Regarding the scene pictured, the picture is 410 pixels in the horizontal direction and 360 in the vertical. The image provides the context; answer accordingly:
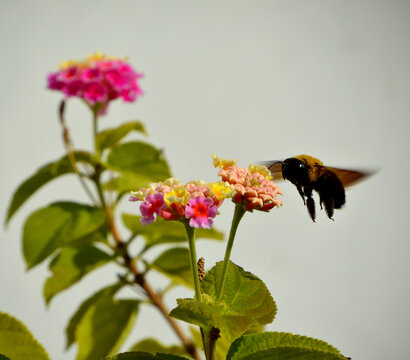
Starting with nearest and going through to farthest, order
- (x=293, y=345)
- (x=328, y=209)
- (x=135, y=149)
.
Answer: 1. (x=293, y=345)
2. (x=328, y=209)
3. (x=135, y=149)

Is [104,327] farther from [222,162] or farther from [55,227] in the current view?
[222,162]

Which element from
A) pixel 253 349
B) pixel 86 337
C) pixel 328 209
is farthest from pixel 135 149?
pixel 253 349

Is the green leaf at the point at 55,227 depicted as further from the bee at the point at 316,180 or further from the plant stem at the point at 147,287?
the bee at the point at 316,180

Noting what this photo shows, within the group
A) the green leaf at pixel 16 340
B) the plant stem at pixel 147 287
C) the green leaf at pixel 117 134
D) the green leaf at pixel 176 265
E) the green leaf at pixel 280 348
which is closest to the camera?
the green leaf at pixel 280 348

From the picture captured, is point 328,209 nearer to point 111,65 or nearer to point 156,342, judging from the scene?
point 156,342

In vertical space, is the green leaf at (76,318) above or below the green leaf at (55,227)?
below

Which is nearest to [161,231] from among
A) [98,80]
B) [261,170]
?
[98,80]

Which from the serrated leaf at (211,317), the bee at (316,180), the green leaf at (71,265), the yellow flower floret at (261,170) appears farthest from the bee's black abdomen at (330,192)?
the green leaf at (71,265)

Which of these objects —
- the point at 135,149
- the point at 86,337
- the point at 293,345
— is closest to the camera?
the point at 293,345
